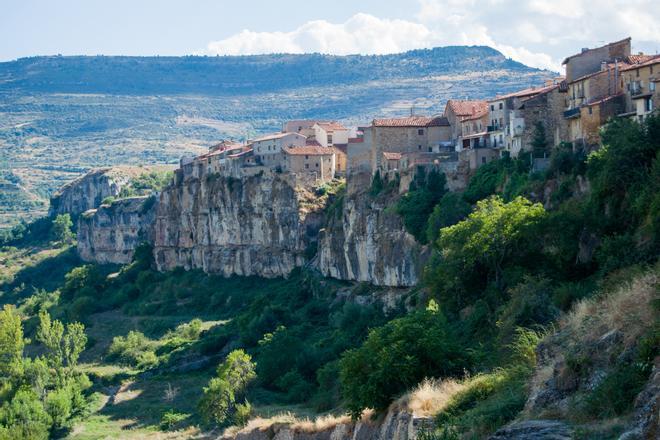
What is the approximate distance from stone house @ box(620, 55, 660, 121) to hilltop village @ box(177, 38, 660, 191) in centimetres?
4

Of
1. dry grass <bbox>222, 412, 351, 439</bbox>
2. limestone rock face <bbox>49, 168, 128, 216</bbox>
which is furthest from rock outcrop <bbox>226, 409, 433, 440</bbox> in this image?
limestone rock face <bbox>49, 168, 128, 216</bbox>

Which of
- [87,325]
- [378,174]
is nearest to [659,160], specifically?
[378,174]

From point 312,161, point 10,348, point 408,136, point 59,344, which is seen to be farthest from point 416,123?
point 10,348

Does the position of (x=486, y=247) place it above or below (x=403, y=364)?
above

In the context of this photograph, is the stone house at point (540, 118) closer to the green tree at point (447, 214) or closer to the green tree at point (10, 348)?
the green tree at point (447, 214)

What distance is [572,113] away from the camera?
4709 cm

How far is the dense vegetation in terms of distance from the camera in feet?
81.5

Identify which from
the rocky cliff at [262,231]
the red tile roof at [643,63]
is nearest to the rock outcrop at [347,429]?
the rocky cliff at [262,231]

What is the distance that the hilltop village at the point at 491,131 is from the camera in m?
45.0

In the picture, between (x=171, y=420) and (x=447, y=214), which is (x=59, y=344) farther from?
(x=447, y=214)

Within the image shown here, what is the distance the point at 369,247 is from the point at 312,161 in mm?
15748

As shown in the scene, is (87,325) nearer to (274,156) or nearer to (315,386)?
(274,156)

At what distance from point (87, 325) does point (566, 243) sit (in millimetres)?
55246

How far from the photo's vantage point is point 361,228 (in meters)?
63.0
